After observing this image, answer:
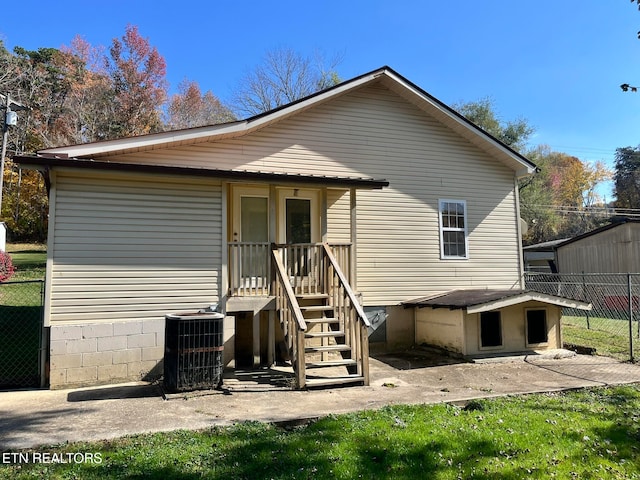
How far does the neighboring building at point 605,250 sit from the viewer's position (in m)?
18.1

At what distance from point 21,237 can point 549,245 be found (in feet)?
111

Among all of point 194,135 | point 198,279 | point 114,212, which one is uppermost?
point 194,135

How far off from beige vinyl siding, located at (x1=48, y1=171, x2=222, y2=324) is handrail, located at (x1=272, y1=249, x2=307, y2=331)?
43.3 inches

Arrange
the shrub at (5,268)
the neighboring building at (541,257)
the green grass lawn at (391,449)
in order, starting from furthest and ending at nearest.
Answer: the neighboring building at (541,257) → the shrub at (5,268) → the green grass lawn at (391,449)

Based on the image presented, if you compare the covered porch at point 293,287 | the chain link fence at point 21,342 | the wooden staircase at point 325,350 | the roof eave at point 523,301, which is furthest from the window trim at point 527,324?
the chain link fence at point 21,342

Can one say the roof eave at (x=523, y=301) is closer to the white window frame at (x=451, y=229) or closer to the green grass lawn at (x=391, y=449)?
the white window frame at (x=451, y=229)

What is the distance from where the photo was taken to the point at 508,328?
30.4ft

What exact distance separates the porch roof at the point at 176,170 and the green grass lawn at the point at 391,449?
4339 mm

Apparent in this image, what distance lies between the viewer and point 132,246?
7.45 meters

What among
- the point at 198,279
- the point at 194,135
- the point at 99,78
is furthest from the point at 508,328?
the point at 99,78

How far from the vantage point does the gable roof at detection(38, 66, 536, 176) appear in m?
7.81

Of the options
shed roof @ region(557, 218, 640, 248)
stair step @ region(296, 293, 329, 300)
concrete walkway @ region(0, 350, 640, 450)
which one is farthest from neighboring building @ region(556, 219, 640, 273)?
stair step @ region(296, 293, 329, 300)

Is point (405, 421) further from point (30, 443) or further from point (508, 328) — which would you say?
point (508, 328)

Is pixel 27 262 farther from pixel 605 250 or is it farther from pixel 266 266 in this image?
pixel 605 250
